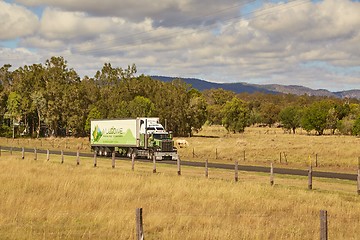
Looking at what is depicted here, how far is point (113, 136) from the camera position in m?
52.5

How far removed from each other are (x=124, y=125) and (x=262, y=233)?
127 ft

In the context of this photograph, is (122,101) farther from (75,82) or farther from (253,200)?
(253,200)

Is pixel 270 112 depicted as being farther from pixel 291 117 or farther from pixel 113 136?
pixel 113 136

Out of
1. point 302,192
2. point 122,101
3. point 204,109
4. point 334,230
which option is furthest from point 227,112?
point 334,230

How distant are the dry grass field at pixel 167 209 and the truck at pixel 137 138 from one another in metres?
Answer: 21.0

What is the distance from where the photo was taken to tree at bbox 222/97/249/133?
13175 cm

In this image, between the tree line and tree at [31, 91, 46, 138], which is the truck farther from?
tree at [31, 91, 46, 138]

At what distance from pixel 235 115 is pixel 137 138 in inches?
3453

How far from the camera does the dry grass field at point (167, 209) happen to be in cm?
1315

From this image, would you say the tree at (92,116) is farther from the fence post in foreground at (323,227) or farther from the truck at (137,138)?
the fence post in foreground at (323,227)

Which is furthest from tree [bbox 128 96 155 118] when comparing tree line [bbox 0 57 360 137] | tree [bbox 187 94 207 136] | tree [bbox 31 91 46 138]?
Answer: tree [bbox 31 91 46 138]

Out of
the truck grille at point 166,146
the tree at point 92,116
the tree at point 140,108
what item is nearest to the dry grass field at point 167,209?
the truck grille at point 166,146

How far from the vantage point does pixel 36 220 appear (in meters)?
14.8

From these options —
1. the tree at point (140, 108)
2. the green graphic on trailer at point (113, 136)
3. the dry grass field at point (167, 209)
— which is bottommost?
the dry grass field at point (167, 209)
